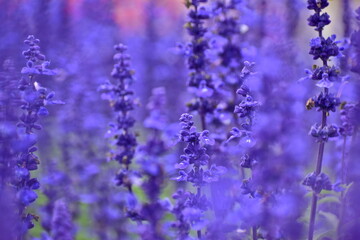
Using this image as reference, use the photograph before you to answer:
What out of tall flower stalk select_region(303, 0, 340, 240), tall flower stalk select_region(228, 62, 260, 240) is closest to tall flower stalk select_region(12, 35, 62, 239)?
tall flower stalk select_region(228, 62, 260, 240)

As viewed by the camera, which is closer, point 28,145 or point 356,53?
point 28,145

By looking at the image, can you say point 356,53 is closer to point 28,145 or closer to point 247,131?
point 247,131

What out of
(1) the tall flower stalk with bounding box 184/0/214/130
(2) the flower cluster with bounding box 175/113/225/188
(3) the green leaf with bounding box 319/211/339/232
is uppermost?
(1) the tall flower stalk with bounding box 184/0/214/130

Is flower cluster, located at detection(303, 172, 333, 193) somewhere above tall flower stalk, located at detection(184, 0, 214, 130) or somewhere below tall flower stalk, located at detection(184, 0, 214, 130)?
below

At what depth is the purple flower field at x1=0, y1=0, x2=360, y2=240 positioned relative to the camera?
8.96 feet

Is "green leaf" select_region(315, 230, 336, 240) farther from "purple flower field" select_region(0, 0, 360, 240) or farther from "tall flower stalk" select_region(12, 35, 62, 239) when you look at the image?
"tall flower stalk" select_region(12, 35, 62, 239)

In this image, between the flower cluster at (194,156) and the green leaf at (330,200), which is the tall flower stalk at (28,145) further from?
the green leaf at (330,200)

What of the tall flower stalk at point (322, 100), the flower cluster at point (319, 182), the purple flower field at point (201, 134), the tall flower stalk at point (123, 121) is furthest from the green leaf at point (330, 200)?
the tall flower stalk at point (123, 121)

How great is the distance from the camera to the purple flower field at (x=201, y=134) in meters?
2.73

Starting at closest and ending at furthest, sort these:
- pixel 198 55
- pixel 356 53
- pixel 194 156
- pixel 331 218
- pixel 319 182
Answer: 1. pixel 194 156
2. pixel 319 182
3. pixel 356 53
4. pixel 331 218
5. pixel 198 55

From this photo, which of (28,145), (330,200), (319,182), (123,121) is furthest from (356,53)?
(28,145)

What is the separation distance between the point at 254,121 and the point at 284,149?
2.81 feet

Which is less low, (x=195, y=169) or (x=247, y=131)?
(x=247, y=131)

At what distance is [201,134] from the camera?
3127 mm
